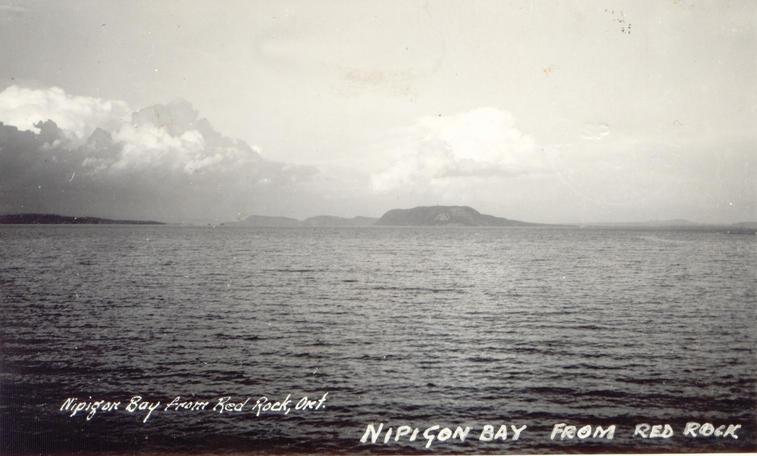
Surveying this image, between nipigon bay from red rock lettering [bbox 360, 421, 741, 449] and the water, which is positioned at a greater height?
the water

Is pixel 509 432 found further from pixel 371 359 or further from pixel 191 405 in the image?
pixel 191 405

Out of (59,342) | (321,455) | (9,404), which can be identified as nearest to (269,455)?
(321,455)

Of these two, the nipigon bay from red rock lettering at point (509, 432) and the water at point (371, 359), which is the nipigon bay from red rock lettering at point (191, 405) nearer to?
the water at point (371, 359)

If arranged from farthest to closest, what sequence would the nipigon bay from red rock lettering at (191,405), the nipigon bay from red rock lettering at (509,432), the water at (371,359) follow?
the nipigon bay from red rock lettering at (191,405) → the water at (371,359) → the nipigon bay from red rock lettering at (509,432)

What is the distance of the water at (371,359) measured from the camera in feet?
28.8

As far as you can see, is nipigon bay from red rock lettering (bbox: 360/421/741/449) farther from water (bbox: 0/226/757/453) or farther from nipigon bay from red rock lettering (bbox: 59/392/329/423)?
nipigon bay from red rock lettering (bbox: 59/392/329/423)

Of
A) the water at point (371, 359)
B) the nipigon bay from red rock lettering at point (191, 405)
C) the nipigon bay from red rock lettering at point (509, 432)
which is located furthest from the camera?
the nipigon bay from red rock lettering at point (191, 405)

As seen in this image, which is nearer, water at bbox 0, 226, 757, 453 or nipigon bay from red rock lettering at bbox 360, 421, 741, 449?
nipigon bay from red rock lettering at bbox 360, 421, 741, 449

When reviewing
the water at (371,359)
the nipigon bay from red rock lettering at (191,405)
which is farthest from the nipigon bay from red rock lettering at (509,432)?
the nipigon bay from red rock lettering at (191,405)

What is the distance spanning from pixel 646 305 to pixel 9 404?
19260 mm

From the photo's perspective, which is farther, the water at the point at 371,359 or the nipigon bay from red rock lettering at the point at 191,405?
the nipigon bay from red rock lettering at the point at 191,405

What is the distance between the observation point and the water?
879cm

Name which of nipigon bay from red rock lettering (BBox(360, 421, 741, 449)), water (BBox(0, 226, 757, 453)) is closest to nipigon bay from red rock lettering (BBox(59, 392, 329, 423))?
water (BBox(0, 226, 757, 453))

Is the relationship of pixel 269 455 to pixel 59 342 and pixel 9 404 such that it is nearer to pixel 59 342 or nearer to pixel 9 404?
pixel 9 404
